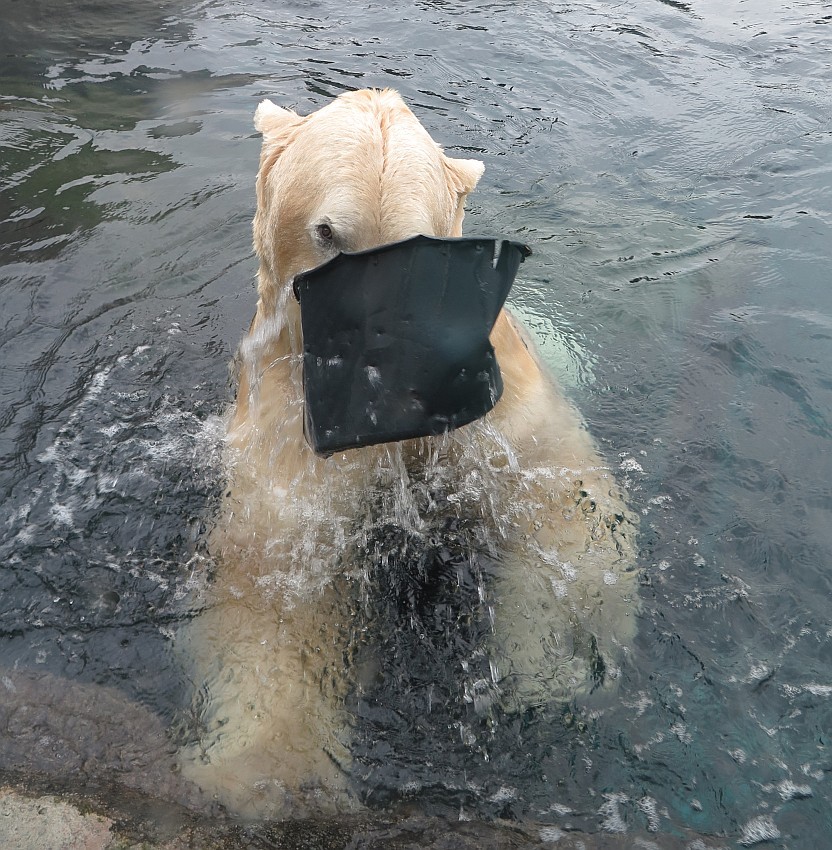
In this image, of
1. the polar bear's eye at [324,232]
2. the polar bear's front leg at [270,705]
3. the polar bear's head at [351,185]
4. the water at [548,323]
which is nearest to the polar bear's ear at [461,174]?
the polar bear's head at [351,185]

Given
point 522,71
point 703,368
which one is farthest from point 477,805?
point 522,71

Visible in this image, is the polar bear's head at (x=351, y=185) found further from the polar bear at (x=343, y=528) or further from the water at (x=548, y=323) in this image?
the water at (x=548, y=323)

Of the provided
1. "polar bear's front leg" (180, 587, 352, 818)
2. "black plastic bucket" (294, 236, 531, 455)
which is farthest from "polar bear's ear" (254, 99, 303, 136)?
"polar bear's front leg" (180, 587, 352, 818)

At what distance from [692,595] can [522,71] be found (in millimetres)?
6455

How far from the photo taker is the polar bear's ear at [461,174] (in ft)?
10.3

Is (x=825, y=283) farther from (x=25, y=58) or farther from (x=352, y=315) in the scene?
(x=25, y=58)

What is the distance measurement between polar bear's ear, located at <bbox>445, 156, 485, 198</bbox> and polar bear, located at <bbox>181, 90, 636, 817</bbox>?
0.04 feet

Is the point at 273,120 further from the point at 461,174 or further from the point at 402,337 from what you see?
the point at 402,337

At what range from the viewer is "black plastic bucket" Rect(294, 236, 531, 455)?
2.41 metres

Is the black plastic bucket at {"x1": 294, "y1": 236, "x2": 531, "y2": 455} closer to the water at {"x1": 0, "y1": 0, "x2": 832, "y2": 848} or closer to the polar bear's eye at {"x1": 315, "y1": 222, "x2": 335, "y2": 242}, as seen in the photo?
the polar bear's eye at {"x1": 315, "y1": 222, "x2": 335, "y2": 242}

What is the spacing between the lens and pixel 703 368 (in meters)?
4.68

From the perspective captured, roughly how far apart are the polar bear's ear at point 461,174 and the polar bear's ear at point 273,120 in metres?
0.66

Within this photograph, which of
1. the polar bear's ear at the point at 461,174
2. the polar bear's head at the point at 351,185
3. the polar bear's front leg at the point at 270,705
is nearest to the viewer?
the polar bear's head at the point at 351,185

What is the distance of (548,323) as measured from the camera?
497 centimetres
